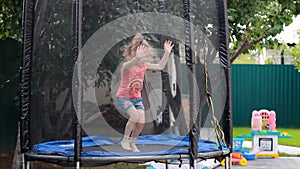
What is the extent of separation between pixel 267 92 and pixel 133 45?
9.45 m

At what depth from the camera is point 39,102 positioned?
159 inches

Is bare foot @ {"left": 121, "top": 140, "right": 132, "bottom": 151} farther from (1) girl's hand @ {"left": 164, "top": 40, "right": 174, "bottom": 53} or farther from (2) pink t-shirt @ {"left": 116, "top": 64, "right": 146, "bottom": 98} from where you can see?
(1) girl's hand @ {"left": 164, "top": 40, "right": 174, "bottom": 53}

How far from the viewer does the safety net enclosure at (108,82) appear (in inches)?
140

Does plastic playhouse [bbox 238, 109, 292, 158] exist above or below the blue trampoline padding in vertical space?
below

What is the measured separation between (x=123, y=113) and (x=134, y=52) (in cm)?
56

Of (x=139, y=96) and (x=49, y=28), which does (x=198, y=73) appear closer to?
(x=139, y=96)

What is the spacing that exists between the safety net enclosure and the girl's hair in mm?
65

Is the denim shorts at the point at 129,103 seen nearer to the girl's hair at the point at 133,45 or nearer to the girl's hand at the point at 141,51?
the girl's hand at the point at 141,51

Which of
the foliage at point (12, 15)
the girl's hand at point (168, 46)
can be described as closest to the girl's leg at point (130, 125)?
the girl's hand at point (168, 46)

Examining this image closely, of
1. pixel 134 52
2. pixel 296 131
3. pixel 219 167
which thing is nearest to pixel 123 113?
pixel 134 52

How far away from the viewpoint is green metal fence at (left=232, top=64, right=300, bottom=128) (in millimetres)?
13352

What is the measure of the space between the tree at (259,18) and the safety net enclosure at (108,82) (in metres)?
1.30

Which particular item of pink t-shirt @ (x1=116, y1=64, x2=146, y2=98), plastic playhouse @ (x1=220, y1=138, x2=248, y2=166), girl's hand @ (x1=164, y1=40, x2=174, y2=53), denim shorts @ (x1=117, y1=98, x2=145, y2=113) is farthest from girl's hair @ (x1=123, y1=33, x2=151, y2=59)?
plastic playhouse @ (x1=220, y1=138, x2=248, y2=166)

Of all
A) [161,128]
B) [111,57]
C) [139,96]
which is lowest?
[161,128]
